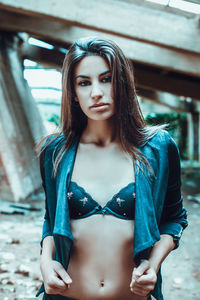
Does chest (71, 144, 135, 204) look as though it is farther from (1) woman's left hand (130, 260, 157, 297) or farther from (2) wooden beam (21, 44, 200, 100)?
(2) wooden beam (21, 44, 200, 100)

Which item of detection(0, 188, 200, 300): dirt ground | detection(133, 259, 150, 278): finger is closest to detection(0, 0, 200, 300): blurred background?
detection(0, 188, 200, 300): dirt ground

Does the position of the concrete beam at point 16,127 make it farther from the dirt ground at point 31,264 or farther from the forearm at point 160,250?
the forearm at point 160,250

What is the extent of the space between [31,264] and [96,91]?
2874 mm


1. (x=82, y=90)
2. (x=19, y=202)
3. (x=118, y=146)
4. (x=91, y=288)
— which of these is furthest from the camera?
(x=19, y=202)

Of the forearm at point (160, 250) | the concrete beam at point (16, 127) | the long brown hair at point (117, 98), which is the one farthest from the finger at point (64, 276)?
the concrete beam at point (16, 127)

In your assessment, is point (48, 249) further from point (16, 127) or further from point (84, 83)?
point (16, 127)

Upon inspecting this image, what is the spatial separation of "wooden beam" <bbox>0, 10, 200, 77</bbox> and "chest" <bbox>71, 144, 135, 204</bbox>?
494 centimetres

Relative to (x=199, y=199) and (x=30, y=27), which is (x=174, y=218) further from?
(x=30, y=27)

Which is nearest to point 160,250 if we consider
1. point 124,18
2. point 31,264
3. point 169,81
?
point 31,264

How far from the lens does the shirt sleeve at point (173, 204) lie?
4.63ft

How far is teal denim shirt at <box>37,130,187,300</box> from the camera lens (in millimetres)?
1262

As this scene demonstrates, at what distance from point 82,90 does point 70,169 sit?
38 cm

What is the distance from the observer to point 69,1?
499 centimetres

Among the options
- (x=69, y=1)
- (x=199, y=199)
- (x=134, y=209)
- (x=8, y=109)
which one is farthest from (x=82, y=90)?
(x=199, y=199)
